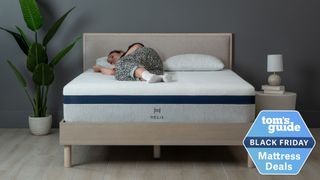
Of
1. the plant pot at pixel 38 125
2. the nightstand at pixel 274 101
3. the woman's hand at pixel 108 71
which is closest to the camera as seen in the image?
the woman's hand at pixel 108 71

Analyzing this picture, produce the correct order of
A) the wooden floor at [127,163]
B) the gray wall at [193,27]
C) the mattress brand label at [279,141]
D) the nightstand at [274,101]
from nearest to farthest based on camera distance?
the mattress brand label at [279,141] < the wooden floor at [127,163] < the nightstand at [274,101] < the gray wall at [193,27]

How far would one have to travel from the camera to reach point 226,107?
3273 millimetres

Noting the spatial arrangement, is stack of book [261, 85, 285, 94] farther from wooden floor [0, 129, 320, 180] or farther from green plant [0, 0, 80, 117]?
green plant [0, 0, 80, 117]

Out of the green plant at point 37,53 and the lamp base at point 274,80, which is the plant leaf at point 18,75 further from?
the lamp base at point 274,80

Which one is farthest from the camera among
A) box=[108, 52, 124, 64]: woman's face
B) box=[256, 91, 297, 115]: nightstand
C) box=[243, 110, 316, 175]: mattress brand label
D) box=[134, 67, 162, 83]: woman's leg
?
box=[108, 52, 124, 64]: woman's face

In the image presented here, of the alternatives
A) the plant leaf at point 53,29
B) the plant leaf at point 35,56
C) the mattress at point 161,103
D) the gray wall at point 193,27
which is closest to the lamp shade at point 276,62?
the gray wall at point 193,27

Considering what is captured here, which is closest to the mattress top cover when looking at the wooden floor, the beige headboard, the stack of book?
the wooden floor

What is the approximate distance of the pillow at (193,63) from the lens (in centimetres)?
428

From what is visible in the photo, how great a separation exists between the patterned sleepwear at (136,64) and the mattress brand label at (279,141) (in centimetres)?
204

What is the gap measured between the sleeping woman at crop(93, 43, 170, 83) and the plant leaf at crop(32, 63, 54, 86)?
39 cm

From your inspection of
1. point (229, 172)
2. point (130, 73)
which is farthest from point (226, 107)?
point (130, 73)

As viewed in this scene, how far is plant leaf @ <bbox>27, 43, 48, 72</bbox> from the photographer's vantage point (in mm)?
4262

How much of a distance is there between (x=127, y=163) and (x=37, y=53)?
138cm

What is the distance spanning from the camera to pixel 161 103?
3.27 metres
